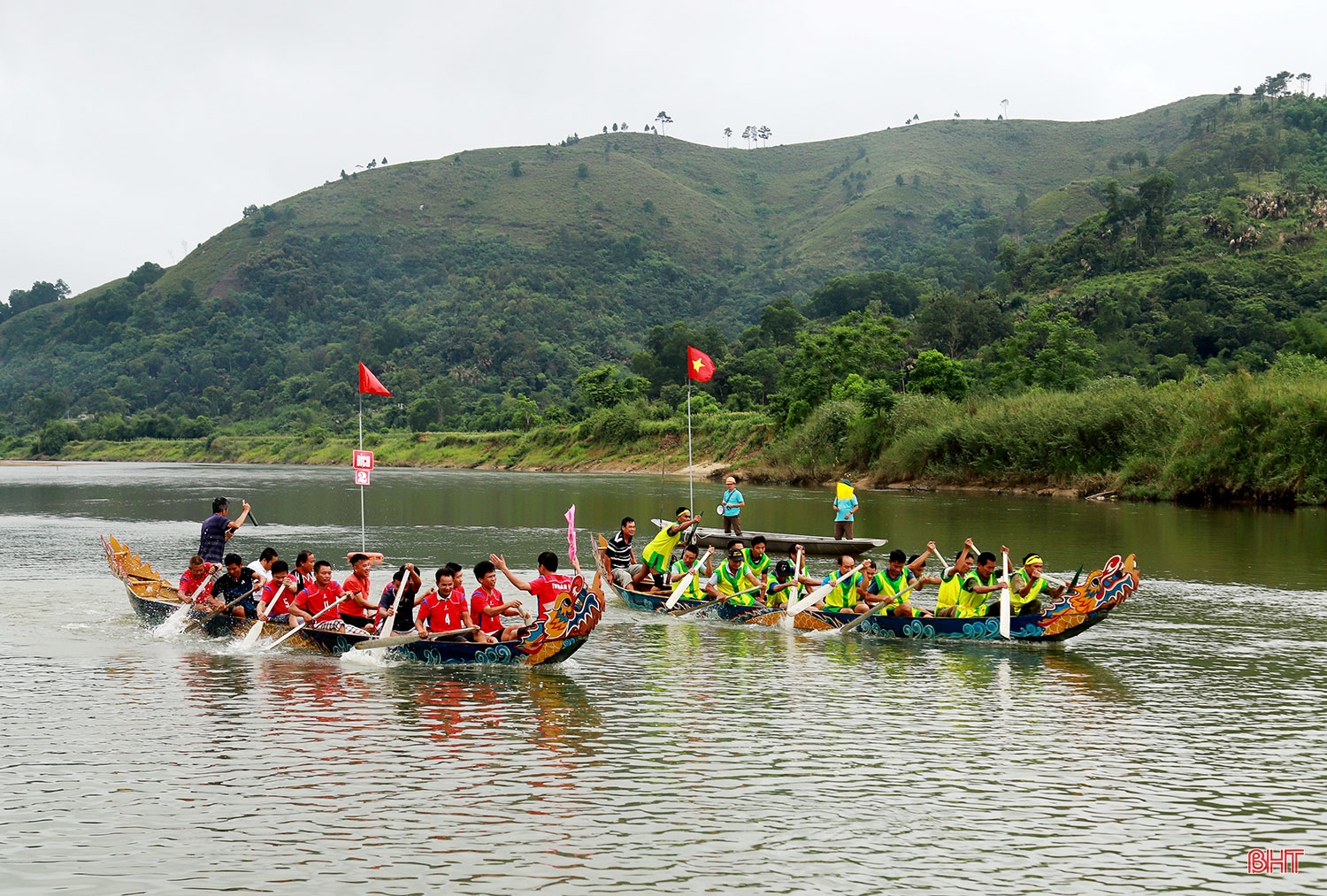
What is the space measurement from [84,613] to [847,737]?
Answer: 15.1m

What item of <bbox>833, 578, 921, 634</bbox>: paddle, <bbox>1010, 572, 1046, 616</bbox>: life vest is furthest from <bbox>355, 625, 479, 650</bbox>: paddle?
<bbox>1010, 572, 1046, 616</bbox>: life vest

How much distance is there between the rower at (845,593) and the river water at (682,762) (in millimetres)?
869

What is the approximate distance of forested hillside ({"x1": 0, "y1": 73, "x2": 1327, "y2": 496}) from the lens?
68.3 meters

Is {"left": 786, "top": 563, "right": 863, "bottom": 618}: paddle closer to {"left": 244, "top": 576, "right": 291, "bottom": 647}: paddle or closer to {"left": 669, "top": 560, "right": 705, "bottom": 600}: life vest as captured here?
{"left": 669, "top": 560, "right": 705, "bottom": 600}: life vest

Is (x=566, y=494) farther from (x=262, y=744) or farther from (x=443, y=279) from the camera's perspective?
(x=443, y=279)

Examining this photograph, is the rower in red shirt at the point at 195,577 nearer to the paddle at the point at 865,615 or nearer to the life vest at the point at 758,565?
the life vest at the point at 758,565

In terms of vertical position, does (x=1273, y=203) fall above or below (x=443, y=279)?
below

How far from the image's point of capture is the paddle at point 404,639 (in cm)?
1533

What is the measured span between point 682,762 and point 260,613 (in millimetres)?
9031

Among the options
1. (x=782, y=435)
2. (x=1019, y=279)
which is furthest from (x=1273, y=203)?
(x=782, y=435)

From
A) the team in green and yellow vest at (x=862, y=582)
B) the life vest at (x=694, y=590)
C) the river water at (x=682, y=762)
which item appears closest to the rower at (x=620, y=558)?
the team in green and yellow vest at (x=862, y=582)

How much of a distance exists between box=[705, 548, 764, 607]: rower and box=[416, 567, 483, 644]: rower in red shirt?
19.8 ft

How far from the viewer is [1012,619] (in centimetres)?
1734

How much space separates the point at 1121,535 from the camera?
3319 cm
